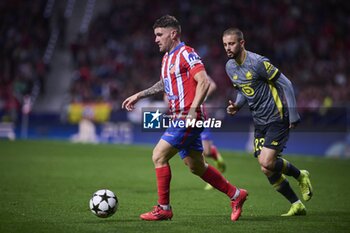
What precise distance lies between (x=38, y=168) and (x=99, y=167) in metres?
1.47

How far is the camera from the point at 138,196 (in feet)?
33.3

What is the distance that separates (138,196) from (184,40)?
16.8 meters

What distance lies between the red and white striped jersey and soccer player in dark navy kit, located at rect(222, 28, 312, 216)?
2.10 feet

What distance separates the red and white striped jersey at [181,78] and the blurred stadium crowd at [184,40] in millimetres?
12682

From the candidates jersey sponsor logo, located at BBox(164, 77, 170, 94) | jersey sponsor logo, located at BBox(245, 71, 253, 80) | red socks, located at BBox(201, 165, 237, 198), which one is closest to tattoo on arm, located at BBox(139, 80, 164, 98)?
jersey sponsor logo, located at BBox(164, 77, 170, 94)

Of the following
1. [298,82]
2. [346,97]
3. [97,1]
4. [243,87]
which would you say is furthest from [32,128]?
[243,87]

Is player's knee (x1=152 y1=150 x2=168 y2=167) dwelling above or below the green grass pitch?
above

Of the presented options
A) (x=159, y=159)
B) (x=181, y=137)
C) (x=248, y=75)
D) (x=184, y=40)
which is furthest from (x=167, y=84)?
(x=184, y=40)

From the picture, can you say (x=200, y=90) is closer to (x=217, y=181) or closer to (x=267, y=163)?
(x=217, y=181)

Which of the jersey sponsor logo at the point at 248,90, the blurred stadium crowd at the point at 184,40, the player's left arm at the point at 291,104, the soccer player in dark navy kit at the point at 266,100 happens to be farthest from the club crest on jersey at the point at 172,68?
the blurred stadium crowd at the point at 184,40

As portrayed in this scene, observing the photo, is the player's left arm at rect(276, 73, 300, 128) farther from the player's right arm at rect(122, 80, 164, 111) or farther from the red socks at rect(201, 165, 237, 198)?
the player's right arm at rect(122, 80, 164, 111)

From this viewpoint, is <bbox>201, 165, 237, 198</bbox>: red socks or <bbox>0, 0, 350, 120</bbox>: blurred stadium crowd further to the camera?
<bbox>0, 0, 350, 120</bbox>: blurred stadium crowd

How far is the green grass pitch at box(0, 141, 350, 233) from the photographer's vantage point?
23.6ft

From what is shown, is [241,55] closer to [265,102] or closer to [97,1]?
[265,102]
